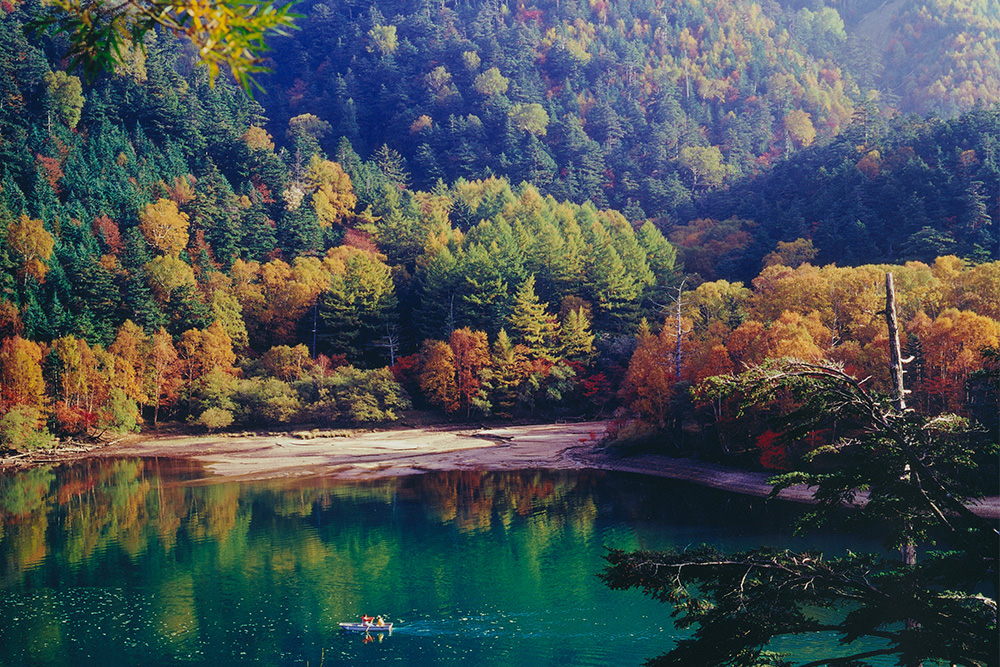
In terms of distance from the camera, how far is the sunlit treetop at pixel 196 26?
117 inches

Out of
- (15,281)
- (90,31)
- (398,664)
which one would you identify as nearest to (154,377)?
(15,281)

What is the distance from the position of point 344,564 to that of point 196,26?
24.8 metres

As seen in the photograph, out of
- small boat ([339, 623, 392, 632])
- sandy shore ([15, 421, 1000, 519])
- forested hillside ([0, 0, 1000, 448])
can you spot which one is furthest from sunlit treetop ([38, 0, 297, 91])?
sandy shore ([15, 421, 1000, 519])

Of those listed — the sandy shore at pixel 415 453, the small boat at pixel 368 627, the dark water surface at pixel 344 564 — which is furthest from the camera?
the sandy shore at pixel 415 453

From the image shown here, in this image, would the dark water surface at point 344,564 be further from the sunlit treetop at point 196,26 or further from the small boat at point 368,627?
the sunlit treetop at point 196,26

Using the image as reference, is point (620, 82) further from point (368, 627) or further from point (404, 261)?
point (368, 627)

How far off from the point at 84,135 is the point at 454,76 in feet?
219

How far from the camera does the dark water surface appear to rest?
18.9 metres

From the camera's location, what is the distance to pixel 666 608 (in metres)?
21.2

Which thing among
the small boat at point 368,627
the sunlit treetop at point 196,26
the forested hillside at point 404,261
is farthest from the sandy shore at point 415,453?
the sunlit treetop at point 196,26

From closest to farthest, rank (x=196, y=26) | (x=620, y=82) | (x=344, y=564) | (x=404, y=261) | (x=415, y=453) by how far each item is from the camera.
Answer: (x=196, y=26), (x=344, y=564), (x=415, y=453), (x=404, y=261), (x=620, y=82)

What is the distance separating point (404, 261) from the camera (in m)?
73.2

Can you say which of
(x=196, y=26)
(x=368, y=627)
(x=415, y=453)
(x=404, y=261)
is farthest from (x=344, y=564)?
(x=404, y=261)

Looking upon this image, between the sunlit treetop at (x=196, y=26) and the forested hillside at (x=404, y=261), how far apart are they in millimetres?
33633
